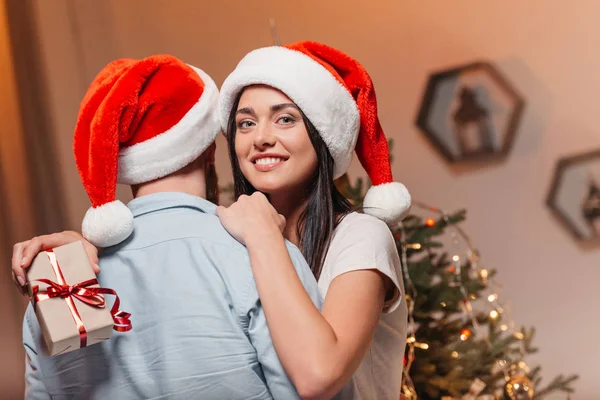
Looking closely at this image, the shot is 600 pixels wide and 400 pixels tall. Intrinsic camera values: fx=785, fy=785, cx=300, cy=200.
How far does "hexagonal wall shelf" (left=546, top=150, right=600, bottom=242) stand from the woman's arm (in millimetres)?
3038

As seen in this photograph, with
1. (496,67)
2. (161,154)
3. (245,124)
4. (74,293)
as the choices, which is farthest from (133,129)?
(496,67)

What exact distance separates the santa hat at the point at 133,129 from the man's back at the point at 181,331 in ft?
0.33

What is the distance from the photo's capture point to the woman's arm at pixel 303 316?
1280 mm

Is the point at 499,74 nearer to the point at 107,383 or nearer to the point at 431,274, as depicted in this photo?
the point at 431,274

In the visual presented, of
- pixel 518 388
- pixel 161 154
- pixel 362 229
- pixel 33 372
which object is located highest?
pixel 161 154

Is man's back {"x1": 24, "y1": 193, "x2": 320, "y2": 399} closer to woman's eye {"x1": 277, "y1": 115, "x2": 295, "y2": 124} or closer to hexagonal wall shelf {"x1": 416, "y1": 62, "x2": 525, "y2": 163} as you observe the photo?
woman's eye {"x1": 277, "y1": 115, "x2": 295, "y2": 124}

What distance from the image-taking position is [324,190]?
1788 mm

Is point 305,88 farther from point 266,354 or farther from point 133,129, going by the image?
point 266,354

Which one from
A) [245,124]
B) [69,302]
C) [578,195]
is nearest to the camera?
[69,302]

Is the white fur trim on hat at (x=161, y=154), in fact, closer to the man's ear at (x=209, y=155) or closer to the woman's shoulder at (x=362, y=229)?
the man's ear at (x=209, y=155)

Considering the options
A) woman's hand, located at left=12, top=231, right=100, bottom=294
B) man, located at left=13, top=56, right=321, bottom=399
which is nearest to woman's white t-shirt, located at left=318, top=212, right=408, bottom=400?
man, located at left=13, top=56, right=321, bottom=399

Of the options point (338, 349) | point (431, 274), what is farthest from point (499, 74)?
point (338, 349)

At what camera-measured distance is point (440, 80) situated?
4328mm

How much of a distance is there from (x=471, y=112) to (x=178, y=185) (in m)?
3.01
